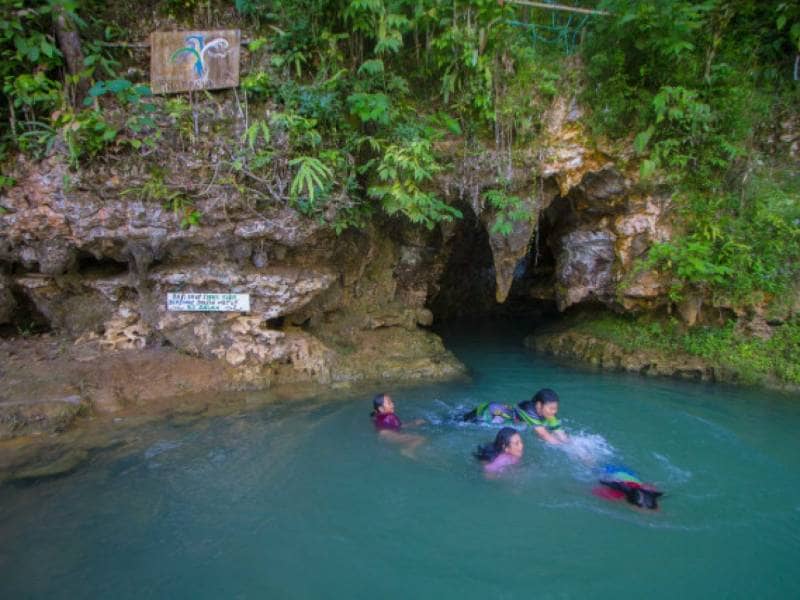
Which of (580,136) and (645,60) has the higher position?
(645,60)

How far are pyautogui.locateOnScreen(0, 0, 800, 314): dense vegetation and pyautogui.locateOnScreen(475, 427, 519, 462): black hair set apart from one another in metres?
4.13

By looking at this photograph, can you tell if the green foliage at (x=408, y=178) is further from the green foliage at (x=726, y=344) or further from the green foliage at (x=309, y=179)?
the green foliage at (x=726, y=344)

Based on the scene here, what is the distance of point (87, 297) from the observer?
30.0ft

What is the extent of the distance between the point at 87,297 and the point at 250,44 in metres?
5.89

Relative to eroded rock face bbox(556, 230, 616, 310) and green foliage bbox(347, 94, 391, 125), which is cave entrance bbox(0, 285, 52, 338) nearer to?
green foliage bbox(347, 94, 391, 125)

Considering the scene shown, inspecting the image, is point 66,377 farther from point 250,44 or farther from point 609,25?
point 609,25

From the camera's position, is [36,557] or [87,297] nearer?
[36,557]

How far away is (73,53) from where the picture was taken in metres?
7.67

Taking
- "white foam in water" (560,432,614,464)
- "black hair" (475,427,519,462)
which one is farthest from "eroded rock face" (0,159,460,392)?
"black hair" (475,427,519,462)

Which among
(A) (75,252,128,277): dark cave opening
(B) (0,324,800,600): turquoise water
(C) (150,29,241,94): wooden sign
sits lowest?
(B) (0,324,800,600): turquoise water

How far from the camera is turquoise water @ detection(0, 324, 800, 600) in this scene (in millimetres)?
3967

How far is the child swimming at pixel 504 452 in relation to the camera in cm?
561

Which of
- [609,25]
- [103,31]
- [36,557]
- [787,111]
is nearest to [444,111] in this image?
[609,25]

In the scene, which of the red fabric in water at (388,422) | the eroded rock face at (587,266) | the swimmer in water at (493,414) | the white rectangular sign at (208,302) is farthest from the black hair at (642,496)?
the white rectangular sign at (208,302)
